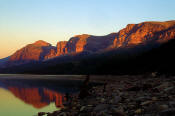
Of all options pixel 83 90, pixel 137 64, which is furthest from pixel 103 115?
pixel 137 64

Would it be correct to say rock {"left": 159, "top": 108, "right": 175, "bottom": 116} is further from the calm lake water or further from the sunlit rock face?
the sunlit rock face

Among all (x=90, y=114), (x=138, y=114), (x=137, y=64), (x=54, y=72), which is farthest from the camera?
(x=54, y=72)

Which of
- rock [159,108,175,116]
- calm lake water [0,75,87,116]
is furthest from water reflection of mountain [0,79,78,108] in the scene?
rock [159,108,175,116]

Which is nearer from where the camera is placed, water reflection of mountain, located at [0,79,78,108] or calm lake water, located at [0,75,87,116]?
calm lake water, located at [0,75,87,116]

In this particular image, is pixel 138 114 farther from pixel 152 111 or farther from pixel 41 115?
pixel 41 115

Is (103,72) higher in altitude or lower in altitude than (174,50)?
lower

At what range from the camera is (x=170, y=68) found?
43844 mm

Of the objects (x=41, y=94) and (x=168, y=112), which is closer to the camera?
(x=168, y=112)

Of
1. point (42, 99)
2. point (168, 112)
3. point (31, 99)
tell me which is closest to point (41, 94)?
point (31, 99)

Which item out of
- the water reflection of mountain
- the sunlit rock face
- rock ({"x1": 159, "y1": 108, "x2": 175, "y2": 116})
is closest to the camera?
rock ({"x1": 159, "y1": 108, "x2": 175, "y2": 116})

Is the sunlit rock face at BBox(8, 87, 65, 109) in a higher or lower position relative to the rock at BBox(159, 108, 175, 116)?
lower

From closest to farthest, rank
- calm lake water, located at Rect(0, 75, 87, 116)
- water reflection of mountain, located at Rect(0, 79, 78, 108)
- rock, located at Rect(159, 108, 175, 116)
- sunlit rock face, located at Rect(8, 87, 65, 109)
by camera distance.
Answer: rock, located at Rect(159, 108, 175, 116) → calm lake water, located at Rect(0, 75, 87, 116) → sunlit rock face, located at Rect(8, 87, 65, 109) → water reflection of mountain, located at Rect(0, 79, 78, 108)

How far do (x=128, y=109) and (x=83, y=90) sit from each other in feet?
40.5

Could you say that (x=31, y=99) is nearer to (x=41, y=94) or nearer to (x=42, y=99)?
(x=42, y=99)
